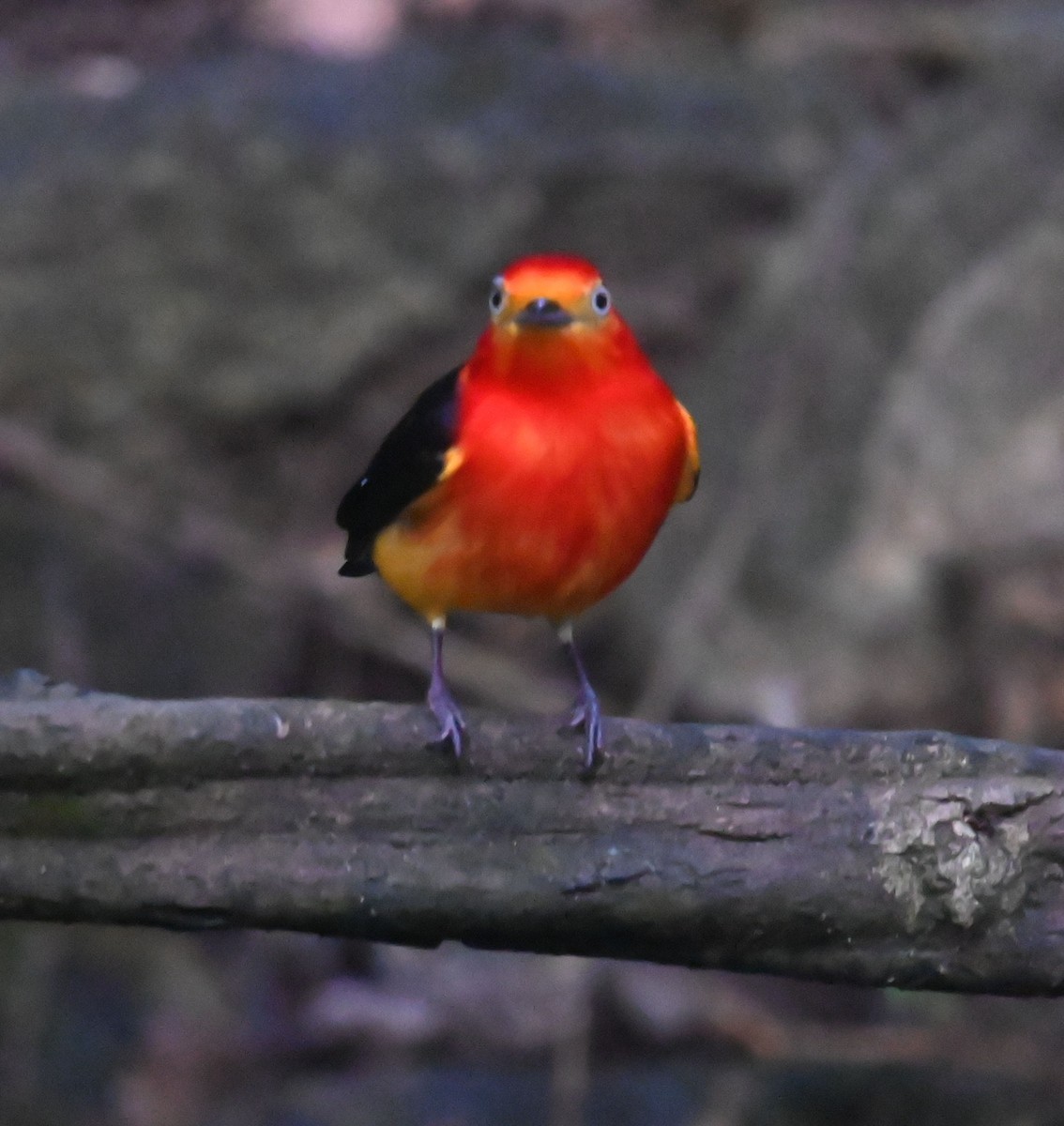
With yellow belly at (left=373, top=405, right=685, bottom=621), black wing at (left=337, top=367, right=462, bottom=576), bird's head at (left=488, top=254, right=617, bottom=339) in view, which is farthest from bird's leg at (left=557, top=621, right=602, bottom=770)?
bird's head at (left=488, top=254, right=617, bottom=339)

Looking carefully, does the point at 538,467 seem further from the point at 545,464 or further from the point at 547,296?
the point at 547,296

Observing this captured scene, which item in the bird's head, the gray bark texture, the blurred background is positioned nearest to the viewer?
the gray bark texture

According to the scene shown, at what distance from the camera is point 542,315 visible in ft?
9.14

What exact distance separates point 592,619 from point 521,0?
2.25 metres

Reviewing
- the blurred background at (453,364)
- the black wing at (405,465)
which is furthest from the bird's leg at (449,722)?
the blurred background at (453,364)

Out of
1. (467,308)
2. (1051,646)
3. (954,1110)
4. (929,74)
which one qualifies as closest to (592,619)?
(467,308)

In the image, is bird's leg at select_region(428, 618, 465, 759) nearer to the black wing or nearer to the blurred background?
the black wing

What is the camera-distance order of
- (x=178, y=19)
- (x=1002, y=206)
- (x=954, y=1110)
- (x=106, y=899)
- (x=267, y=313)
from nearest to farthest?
(x=106, y=899), (x=954, y=1110), (x=267, y=313), (x=1002, y=206), (x=178, y=19)

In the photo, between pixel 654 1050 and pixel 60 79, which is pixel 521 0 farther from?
pixel 654 1050

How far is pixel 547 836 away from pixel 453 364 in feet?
9.07

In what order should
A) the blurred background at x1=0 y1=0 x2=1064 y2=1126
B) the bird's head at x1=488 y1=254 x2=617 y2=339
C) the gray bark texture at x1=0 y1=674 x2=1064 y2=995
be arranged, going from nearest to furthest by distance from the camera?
the gray bark texture at x1=0 y1=674 x2=1064 y2=995, the bird's head at x1=488 y1=254 x2=617 y2=339, the blurred background at x1=0 y1=0 x2=1064 y2=1126

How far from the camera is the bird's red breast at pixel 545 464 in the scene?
280 cm

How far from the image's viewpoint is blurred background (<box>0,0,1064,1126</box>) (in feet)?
15.8

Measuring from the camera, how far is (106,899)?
2512mm
